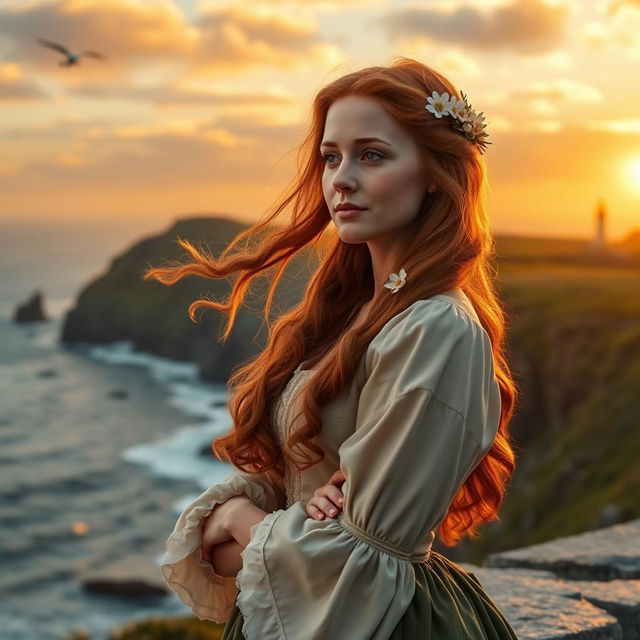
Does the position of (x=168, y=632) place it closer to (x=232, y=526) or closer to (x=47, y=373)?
(x=232, y=526)

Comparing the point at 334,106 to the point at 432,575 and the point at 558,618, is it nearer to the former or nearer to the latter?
Result: the point at 432,575

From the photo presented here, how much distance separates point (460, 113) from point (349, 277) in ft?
2.58

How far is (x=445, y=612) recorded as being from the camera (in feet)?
10.1

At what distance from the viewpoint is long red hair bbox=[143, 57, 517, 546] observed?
321cm

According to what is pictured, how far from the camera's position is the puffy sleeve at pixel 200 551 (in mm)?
3490

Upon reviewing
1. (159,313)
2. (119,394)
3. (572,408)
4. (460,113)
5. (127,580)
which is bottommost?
(119,394)

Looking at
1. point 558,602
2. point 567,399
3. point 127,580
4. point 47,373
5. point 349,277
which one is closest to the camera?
point 349,277

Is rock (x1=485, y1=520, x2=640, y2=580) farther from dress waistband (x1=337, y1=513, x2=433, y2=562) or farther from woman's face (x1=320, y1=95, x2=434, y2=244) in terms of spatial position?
woman's face (x1=320, y1=95, x2=434, y2=244)

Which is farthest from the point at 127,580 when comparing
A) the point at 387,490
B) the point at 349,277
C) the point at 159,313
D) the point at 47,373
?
the point at 159,313

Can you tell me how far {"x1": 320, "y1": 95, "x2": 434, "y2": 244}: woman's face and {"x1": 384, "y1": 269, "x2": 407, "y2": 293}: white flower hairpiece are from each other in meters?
0.17

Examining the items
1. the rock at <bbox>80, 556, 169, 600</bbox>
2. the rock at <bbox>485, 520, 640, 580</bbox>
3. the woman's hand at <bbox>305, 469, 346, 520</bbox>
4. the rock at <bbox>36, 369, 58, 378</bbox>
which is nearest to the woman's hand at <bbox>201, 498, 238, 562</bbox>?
the woman's hand at <bbox>305, 469, 346, 520</bbox>

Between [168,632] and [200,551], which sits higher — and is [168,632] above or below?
below

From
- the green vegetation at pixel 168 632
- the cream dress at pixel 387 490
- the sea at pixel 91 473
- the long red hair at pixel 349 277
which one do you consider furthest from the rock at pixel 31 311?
the cream dress at pixel 387 490

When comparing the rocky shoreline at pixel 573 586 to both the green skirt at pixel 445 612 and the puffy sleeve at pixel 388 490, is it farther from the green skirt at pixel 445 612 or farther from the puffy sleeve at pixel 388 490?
the puffy sleeve at pixel 388 490
